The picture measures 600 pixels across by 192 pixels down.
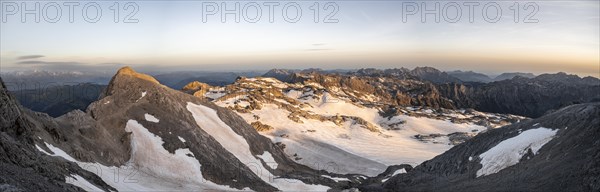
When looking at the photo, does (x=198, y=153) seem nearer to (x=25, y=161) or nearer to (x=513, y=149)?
(x=25, y=161)

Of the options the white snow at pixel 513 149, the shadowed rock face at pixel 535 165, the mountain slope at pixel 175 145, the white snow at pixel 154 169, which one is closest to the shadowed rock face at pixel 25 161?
the mountain slope at pixel 175 145

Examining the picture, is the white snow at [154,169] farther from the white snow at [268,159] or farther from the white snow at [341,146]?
the white snow at [341,146]

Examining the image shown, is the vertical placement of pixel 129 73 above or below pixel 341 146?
above

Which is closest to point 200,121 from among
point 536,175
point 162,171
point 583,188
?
point 162,171

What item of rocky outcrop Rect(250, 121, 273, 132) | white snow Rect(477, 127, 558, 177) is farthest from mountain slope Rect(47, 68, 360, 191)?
rocky outcrop Rect(250, 121, 273, 132)

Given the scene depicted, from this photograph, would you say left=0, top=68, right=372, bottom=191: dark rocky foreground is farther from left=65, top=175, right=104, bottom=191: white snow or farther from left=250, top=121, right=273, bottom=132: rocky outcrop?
left=250, top=121, right=273, bottom=132: rocky outcrop

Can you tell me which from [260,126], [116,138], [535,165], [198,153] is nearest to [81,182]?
[116,138]
